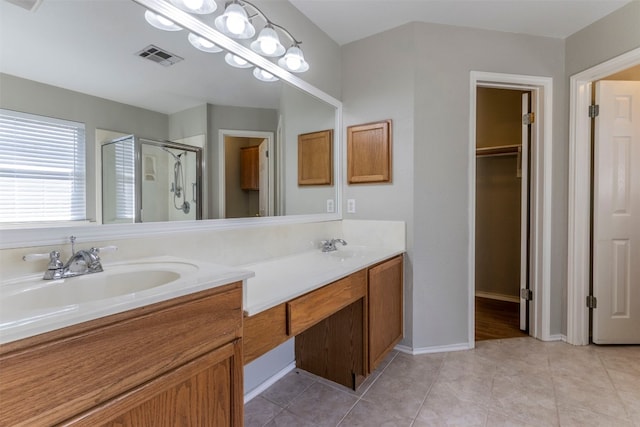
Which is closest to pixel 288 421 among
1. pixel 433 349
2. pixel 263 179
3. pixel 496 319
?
pixel 433 349

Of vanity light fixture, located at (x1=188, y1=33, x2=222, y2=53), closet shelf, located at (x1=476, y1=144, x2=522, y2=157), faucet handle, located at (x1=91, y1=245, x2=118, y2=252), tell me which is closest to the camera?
faucet handle, located at (x1=91, y1=245, x2=118, y2=252)

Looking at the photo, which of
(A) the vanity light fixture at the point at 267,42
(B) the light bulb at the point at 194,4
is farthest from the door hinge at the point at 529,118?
(B) the light bulb at the point at 194,4

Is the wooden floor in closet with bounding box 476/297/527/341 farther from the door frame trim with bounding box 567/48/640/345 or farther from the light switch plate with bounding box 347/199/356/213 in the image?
the light switch plate with bounding box 347/199/356/213

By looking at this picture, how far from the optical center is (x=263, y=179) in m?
1.77

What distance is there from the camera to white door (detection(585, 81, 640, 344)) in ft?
7.13

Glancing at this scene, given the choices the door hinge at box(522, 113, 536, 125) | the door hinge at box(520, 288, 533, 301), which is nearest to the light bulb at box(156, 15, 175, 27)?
the door hinge at box(522, 113, 536, 125)

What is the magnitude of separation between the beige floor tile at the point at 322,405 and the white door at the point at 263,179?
41.7 inches

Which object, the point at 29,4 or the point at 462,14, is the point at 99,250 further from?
the point at 462,14

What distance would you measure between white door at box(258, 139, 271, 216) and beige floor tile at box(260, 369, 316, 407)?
1.03 metres

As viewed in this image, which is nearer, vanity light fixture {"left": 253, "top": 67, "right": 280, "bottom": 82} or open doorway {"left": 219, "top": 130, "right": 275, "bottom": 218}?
open doorway {"left": 219, "top": 130, "right": 275, "bottom": 218}

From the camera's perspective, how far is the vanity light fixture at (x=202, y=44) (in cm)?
134

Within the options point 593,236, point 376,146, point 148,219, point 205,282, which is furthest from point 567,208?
point 148,219

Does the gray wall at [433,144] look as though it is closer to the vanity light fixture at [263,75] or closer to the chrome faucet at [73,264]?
the vanity light fixture at [263,75]

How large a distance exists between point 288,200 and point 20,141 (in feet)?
4.10
